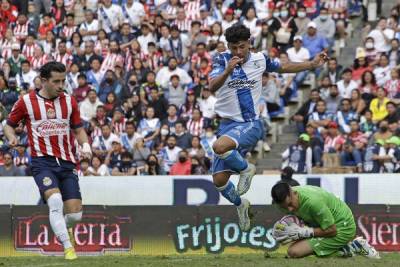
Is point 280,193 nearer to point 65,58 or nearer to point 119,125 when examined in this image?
point 119,125

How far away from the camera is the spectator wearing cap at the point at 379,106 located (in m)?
24.4

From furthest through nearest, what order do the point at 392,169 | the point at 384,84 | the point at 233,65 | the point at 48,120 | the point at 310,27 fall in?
the point at 310,27
the point at 384,84
the point at 392,169
the point at 48,120
the point at 233,65

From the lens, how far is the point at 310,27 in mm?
26969

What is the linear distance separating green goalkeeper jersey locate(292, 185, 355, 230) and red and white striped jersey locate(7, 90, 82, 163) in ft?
10.6

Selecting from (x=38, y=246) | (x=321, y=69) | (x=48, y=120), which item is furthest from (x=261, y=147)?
(x=48, y=120)

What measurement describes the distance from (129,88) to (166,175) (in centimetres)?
466

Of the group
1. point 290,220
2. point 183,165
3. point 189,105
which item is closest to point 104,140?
point 189,105

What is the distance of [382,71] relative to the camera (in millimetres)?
25562

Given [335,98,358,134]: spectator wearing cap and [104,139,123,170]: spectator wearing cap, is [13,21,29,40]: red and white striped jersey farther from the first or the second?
[335,98,358,134]: spectator wearing cap

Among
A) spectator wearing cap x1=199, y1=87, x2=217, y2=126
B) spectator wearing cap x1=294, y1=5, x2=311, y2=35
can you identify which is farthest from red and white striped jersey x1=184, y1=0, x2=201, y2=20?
spectator wearing cap x1=199, y1=87, x2=217, y2=126

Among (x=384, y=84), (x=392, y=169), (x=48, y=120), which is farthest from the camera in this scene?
(x=384, y=84)

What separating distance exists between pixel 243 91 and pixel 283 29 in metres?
12.2

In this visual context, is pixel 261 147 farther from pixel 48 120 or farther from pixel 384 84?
pixel 48 120

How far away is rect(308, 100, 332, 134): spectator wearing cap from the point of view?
24.7 m
